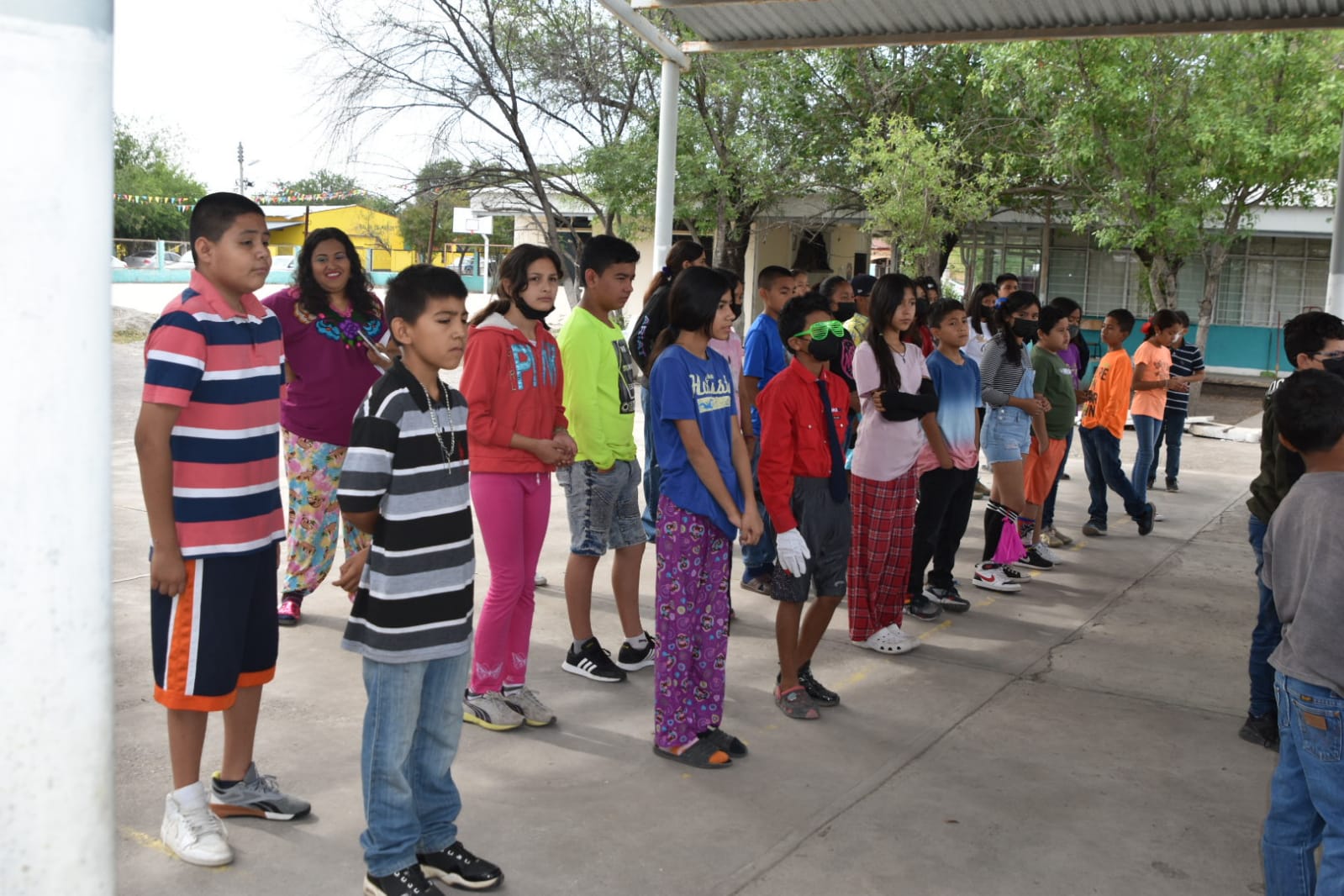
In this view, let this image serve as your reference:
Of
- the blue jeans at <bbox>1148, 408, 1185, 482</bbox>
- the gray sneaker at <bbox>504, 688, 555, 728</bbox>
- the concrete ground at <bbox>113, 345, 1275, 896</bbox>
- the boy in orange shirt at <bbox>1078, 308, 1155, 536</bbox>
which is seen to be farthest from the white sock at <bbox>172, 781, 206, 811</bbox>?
the blue jeans at <bbox>1148, 408, 1185, 482</bbox>

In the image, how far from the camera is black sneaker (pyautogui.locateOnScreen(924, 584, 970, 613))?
6777 mm

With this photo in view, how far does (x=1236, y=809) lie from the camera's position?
4238 mm

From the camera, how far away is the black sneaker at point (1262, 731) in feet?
15.9

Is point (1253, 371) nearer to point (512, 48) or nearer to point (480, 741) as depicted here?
point (512, 48)

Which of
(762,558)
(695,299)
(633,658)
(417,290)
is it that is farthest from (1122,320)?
(417,290)

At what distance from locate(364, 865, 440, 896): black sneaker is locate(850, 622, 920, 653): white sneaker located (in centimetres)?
314

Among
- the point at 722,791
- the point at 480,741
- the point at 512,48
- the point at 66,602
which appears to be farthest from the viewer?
the point at 512,48

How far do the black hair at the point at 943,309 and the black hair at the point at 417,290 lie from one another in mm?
3592

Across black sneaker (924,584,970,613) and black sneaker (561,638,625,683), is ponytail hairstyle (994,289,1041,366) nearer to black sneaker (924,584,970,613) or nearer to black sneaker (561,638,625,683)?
black sneaker (924,584,970,613)

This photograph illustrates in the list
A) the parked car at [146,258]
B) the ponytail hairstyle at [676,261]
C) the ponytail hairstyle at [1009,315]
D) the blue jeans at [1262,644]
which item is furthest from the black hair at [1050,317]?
the parked car at [146,258]

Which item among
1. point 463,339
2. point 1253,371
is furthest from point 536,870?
point 1253,371

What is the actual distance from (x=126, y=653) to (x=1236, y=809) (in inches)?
178

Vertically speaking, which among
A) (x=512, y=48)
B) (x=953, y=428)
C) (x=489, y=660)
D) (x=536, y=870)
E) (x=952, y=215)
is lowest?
(x=536, y=870)

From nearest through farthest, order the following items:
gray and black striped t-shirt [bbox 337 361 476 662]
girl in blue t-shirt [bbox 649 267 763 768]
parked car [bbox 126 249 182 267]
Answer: gray and black striped t-shirt [bbox 337 361 476 662], girl in blue t-shirt [bbox 649 267 763 768], parked car [bbox 126 249 182 267]
